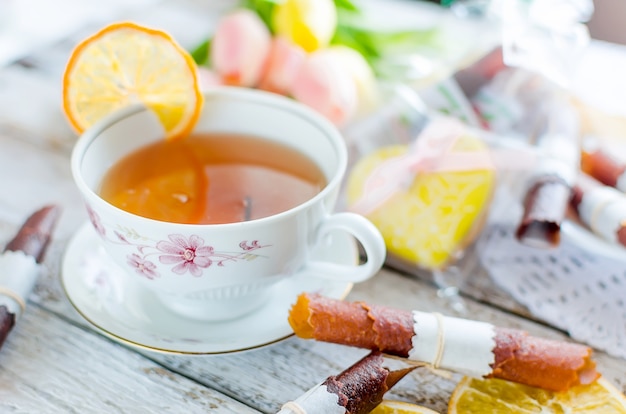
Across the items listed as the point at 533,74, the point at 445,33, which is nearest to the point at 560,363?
the point at 533,74

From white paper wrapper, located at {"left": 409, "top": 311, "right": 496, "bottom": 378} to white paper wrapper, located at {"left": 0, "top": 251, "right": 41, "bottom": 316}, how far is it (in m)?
0.42

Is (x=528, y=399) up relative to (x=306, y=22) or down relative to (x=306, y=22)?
down

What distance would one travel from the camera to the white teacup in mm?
635

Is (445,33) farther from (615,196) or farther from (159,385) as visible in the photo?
(159,385)

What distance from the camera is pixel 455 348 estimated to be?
0.66m

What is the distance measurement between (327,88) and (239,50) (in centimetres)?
19

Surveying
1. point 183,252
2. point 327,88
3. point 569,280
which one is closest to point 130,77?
point 183,252

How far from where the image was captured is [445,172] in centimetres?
91

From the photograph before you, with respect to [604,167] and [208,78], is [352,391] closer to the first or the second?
[604,167]

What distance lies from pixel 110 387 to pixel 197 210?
0.21 meters

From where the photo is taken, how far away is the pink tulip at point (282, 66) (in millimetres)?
1133

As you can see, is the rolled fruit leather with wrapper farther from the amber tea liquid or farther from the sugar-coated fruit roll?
the sugar-coated fruit roll

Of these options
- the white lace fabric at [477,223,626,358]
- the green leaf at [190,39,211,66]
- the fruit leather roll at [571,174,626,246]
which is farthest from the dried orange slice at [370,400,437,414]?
the green leaf at [190,39,211,66]

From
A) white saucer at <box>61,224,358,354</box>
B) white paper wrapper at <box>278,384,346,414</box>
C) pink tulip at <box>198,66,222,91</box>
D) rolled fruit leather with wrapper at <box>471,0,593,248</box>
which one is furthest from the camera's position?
pink tulip at <box>198,66,222,91</box>
